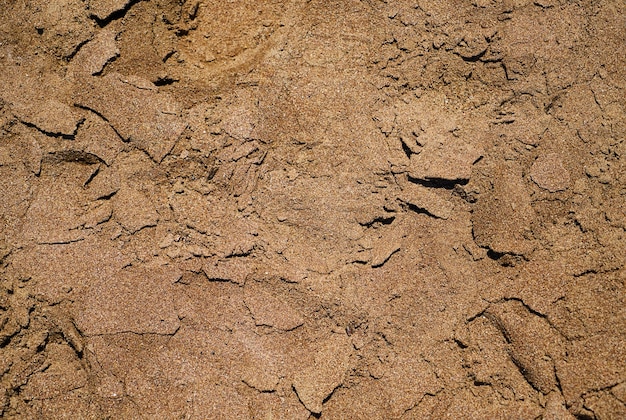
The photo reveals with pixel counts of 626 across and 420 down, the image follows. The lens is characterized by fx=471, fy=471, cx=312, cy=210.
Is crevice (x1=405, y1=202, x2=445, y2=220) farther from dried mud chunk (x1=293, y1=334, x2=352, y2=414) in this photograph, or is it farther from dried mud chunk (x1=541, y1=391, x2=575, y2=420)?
dried mud chunk (x1=541, y1=391, x2=575, y2=420)

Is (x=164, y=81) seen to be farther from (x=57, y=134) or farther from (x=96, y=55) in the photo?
(x=57, y=134)

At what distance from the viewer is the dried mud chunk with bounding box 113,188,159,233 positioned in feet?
5.20

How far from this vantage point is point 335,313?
155 cm

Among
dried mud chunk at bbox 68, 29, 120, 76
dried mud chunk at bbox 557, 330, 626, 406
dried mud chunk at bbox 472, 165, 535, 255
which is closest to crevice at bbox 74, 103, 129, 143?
dried mud chunk at bbox 68, 29, 120, 76

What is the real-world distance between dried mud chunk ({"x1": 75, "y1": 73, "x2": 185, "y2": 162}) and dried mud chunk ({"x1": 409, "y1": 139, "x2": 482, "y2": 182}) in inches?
32.2

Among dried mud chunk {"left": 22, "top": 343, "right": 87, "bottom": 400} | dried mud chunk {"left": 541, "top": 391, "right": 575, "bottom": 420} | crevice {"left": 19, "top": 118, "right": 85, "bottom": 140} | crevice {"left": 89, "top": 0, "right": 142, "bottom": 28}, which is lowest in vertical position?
dried mud chunk {"left": 541, "top": 391, "right": 575, "bottom": 420}

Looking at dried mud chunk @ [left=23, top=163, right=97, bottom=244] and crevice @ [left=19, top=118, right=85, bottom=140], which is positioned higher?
Result: crevice @ [left=19, top=118, right=85, bottom=140]

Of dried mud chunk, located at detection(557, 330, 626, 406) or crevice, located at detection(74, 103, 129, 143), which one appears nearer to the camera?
dried mud chunk, located at detection(557, 330, 626, 406)

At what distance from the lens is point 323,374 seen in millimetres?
1532

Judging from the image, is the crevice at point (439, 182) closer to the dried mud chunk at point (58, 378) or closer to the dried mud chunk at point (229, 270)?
the dried mud chunk at point (229, 270)

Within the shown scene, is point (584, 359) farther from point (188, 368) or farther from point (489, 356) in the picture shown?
point (188, 368)

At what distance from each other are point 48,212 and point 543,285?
1.68 meters

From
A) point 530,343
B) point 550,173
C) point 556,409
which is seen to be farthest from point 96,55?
point 556,409

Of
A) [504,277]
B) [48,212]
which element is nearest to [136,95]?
[48,212]
